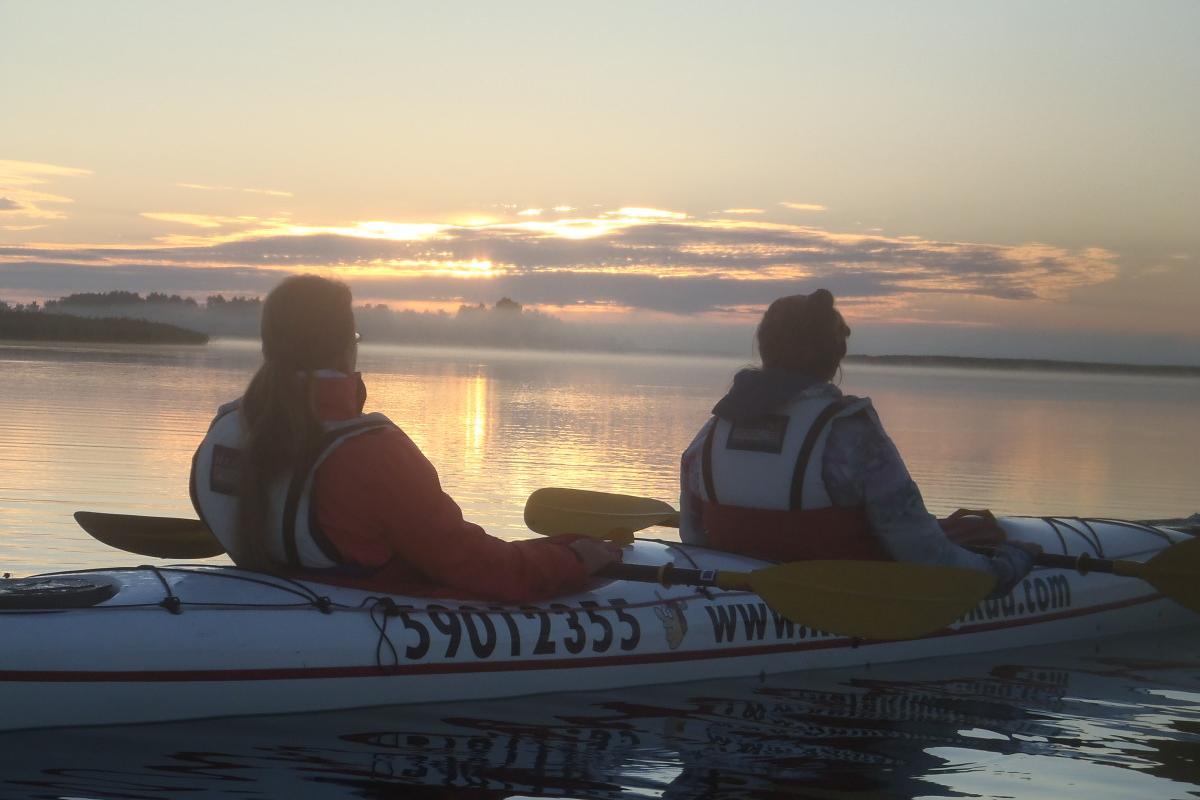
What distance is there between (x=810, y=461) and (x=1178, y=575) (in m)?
2.37

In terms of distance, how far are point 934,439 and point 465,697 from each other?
1813 centimetres

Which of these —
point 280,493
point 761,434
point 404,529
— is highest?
point 761,434

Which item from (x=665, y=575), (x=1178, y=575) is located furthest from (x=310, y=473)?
(x=1178, y=575)

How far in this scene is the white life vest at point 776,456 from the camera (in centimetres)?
559

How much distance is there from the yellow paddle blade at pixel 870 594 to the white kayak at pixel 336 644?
0.49 metres

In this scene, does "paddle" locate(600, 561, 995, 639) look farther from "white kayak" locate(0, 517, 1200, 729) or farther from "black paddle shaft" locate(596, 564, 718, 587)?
"white kayak" locate(0, 517, 1200, 729)

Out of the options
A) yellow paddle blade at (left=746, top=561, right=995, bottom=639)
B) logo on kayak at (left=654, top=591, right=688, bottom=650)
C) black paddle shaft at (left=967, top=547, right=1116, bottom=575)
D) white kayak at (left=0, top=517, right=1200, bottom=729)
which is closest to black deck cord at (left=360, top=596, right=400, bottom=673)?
white kayak at (left=0, top=517, right=1200, bottom=729)

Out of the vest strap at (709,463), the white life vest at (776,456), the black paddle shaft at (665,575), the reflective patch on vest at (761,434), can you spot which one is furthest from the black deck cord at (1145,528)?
the black paddle shaft at (665,575)

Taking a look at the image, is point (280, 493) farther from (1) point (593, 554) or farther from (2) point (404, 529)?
(1) point (593, 554)

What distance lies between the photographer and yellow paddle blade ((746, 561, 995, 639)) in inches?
214

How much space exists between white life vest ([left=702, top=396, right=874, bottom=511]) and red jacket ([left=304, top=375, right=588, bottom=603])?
0.96m

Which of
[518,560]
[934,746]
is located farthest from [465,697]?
[934,746]

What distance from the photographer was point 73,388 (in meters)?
26.3

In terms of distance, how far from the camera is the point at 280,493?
15.7 feet
